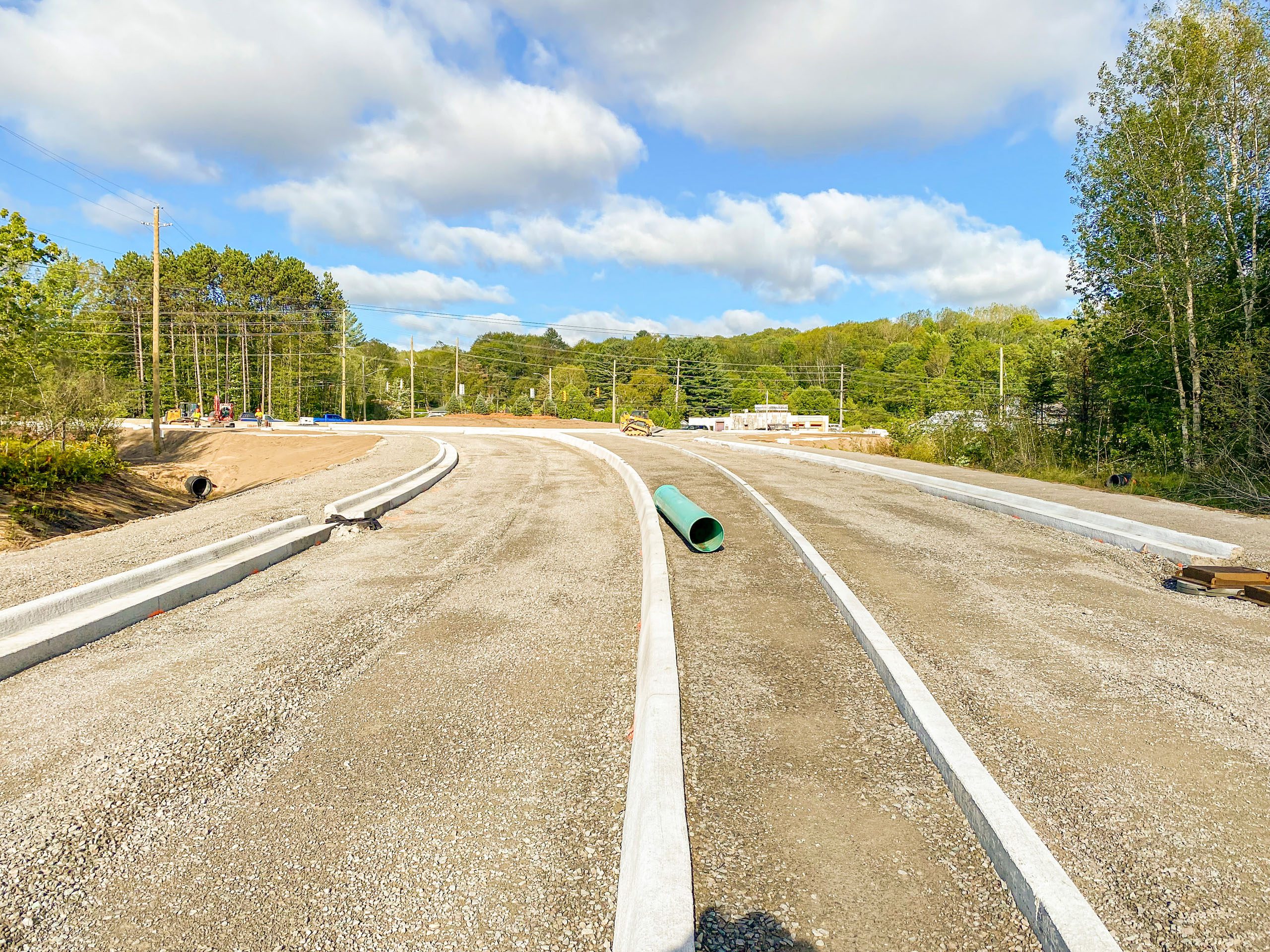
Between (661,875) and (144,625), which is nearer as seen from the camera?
(661,875)

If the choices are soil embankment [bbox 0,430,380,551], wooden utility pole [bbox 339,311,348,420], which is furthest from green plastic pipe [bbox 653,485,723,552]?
wooden utility pole [bbox 339,311,348,420]

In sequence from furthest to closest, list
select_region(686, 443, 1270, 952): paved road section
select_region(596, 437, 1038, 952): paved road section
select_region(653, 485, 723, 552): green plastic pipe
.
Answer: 1. select_region(653, 485, 723, 552): green plastic pipe
2. select_region(686, 443, 1270, 952): paved road section
3. select_region(596, 437, 1038, 952): paved road section

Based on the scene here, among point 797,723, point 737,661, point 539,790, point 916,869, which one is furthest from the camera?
point 737,661

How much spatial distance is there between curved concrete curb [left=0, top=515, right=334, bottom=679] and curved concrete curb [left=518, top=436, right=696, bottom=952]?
161 inches

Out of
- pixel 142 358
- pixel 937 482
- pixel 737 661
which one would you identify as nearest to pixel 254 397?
pixel 142 358

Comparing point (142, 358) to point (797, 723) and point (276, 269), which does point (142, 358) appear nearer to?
point (276, 269)

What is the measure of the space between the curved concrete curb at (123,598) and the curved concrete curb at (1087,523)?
10.3 m

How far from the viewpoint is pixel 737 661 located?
491 centimetres

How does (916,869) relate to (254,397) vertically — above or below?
below

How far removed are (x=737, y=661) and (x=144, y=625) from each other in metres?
4.74

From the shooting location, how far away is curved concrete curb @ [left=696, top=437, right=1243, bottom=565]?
8008mm

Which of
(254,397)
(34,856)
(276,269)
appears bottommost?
(34,856)

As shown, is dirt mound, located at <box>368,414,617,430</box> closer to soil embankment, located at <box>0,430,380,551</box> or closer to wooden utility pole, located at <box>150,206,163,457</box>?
soil embankment, located at <box>0,430,380,551</box>

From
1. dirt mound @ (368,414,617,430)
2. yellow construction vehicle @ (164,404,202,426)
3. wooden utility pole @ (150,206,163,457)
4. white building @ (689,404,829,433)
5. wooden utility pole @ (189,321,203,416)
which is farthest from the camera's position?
white building @ (689,404,829,433)
